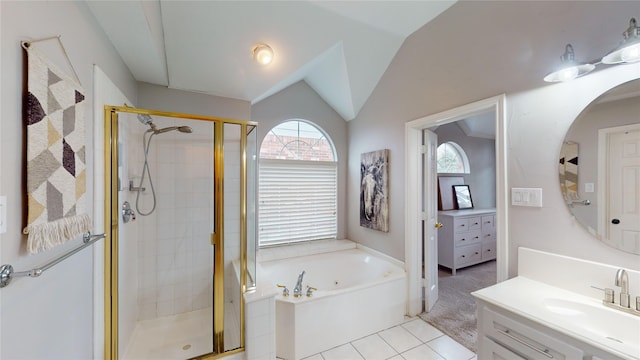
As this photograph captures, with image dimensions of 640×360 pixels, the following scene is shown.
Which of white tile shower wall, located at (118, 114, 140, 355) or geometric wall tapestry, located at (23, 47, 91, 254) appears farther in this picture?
white tile shower wall, located at (118, 114, 140, 355)

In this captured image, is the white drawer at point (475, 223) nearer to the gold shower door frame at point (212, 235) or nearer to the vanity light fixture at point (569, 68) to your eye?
the vanity light fixture at point (569, 68)

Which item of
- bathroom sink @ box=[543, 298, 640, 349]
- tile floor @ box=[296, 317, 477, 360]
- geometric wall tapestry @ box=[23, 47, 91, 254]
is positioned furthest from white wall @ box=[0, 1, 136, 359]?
bathroom sink @ box=[543, 298, 640, 349]

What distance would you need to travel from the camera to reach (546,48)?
1.49 meters

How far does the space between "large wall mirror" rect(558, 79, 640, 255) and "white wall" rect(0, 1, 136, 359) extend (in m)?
2.59

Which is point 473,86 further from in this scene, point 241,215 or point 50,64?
point 50,64

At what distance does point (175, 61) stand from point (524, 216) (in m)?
3.06

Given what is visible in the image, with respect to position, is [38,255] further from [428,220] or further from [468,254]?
[468,254]

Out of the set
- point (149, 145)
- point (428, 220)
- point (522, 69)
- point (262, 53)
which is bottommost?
point (428, 220)

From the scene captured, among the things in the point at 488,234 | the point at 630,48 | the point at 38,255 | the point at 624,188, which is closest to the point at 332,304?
the point at 38,255

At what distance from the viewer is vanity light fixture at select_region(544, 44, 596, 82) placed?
130 centimetres

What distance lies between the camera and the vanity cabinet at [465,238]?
3557mm

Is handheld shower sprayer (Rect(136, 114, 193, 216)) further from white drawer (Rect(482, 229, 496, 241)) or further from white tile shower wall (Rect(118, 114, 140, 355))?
white drawer (Rect(482, 229, 496, 241))

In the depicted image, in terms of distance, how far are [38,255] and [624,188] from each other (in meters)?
2.72

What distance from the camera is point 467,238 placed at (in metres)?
3.66
